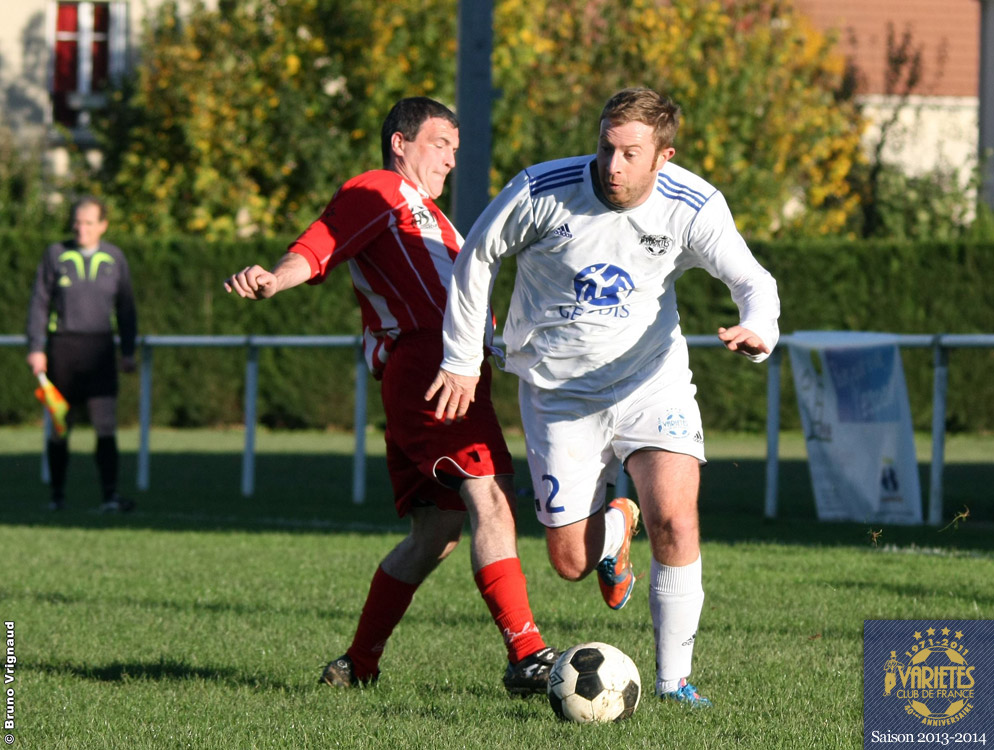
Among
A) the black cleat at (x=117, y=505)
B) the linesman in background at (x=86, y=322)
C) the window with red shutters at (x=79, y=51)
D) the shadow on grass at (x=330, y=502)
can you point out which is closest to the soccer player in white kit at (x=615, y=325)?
the shadow on grass at (x=330, y=502)

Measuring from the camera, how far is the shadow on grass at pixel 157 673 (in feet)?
16.3

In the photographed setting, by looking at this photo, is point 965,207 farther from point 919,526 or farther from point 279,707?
point 279,707

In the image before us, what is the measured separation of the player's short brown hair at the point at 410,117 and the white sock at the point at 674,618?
5.68ft

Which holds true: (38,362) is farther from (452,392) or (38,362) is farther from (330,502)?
(452,392)

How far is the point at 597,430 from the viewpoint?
4801mm

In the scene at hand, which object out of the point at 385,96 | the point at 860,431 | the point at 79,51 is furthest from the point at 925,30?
the point at 860,431

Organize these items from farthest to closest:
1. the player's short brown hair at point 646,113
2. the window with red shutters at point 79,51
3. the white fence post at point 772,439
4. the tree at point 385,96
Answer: the window with red shutters at point 79,51 < the tree at point 385,96 < the white fence post at point 772,439 < the player's short brown hair at point 646,113

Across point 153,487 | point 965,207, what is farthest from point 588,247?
point 965,207

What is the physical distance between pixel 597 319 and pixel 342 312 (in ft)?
52.1

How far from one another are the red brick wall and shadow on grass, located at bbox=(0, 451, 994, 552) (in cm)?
2485

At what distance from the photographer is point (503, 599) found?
4688mm

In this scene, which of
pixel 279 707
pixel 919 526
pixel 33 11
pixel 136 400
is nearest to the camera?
pixel 279 707

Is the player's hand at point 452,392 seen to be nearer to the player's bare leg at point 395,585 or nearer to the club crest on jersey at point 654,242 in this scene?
the player's bare leg at point 395,585

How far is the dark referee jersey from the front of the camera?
34.9 feet
